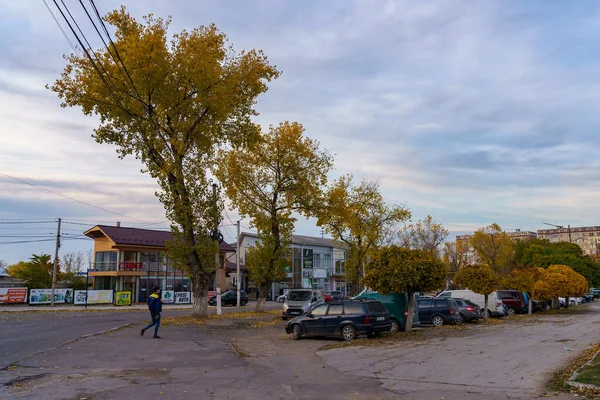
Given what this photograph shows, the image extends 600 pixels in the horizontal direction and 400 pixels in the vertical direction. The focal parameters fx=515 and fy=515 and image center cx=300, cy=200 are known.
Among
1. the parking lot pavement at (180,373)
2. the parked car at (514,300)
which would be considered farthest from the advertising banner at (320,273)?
the parking lot pavement at (180,373)

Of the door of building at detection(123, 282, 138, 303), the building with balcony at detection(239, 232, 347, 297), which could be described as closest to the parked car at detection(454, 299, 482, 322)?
the door of building at detection(123, 282, 138, 303)

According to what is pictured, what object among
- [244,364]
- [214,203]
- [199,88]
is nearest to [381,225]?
[214,203]

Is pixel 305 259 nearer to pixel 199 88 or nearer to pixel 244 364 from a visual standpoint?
pixel 199 88

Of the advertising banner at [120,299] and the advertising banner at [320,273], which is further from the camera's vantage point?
the advertising banner at [320,273]

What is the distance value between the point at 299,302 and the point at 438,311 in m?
7.78

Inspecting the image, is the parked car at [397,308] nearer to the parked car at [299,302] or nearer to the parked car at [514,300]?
the parked car at [299,302]

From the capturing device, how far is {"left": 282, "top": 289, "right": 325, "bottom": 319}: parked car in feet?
92.5

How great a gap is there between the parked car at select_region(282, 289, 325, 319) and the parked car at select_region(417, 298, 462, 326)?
5.77 m

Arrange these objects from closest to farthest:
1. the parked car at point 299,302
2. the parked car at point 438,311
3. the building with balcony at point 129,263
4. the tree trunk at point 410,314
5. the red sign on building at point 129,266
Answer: the tree trunk at point 410,314 → the parked car at point 438,311 → the parked car at point 299,302 → the red sign on building at point 129,266 → the building with balcony at point 129,263

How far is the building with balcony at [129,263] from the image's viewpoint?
5519cm

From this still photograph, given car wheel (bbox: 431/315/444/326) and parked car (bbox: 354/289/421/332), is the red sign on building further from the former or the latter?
parked car (bbox: 354/289/421/332)

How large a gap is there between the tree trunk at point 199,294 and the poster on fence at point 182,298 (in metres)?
26.5

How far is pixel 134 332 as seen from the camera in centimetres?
2033

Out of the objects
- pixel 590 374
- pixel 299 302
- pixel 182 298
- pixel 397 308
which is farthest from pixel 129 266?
pixel 590 374
